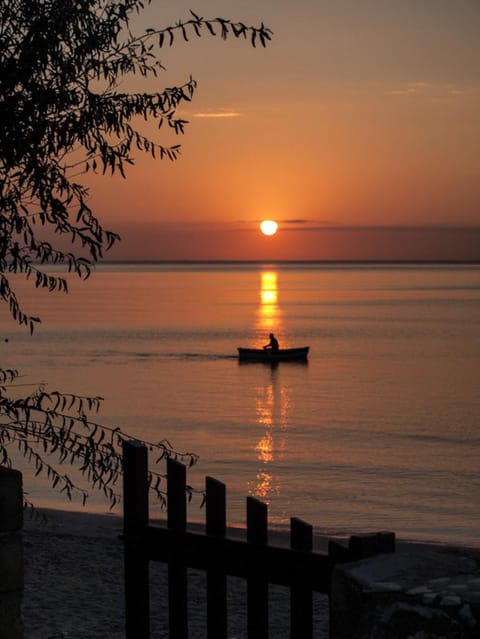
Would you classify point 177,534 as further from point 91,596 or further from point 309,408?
point 309,408

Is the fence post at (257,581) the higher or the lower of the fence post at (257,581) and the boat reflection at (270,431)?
the higher

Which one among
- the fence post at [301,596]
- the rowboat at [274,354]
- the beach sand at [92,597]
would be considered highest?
the rowboat at [274,354]

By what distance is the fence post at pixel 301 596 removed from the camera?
4.52m

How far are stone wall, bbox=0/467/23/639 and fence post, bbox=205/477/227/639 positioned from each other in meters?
0.95

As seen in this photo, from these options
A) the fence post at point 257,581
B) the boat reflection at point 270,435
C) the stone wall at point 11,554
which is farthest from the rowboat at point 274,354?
the stone wall at point 11,554

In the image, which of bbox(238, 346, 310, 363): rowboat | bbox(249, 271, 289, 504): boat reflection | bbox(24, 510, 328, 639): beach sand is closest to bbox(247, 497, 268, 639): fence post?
bbox(24, 510, 328, 639): beach sand

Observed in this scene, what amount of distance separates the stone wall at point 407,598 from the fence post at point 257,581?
3.25 feet

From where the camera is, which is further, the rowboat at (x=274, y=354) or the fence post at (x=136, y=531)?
the rowboat at (x=274, y=354)

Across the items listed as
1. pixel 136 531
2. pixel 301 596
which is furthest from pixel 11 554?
pixel 301 596

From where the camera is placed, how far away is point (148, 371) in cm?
6216

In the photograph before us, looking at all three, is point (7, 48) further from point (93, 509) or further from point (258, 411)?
point (258, 411)

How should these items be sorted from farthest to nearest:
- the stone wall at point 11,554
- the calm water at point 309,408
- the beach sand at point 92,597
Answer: the calm water at point 309,408 → the beach sand at point 92,597 → the stone wall at point 11,554

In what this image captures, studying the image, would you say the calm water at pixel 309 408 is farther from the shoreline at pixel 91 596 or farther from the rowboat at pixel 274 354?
the shoreline at pixel 91 596

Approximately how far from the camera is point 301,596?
453 cm
